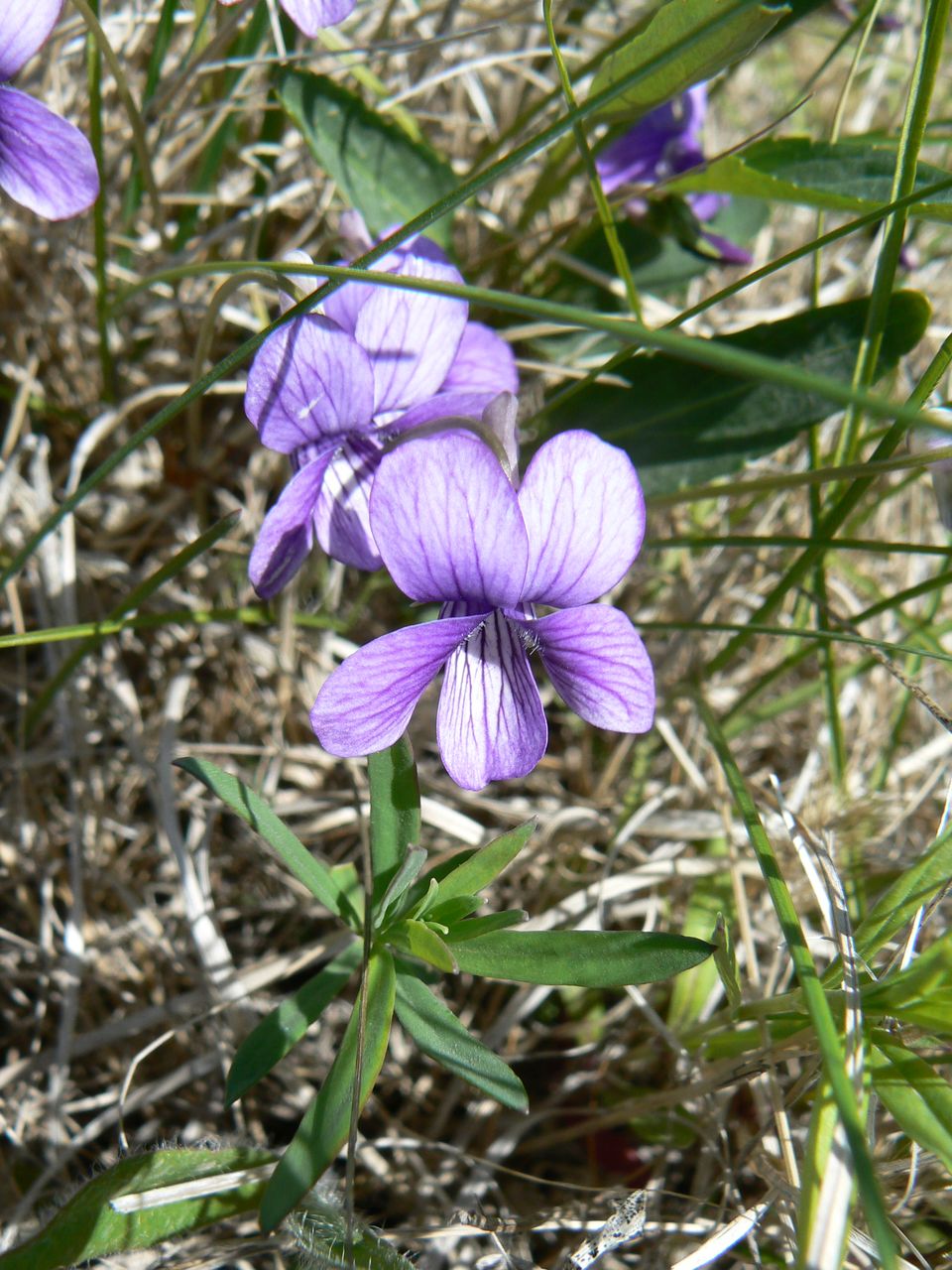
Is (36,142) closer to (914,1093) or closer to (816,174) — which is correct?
(816,174)

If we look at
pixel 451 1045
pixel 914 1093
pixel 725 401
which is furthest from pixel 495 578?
pixel 725 401

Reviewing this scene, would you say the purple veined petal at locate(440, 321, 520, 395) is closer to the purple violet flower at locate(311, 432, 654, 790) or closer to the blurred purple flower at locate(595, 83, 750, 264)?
the purple violet flower at locate(311, 432, 654, 790)

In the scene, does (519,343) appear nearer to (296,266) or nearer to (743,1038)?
(296,266)

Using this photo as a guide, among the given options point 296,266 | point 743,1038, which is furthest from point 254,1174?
point 296,266

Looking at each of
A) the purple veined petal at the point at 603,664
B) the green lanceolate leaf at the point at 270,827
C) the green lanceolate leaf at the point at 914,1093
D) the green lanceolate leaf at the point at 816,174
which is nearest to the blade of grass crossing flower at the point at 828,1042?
the green lanceolate leaf at the point at 914,1093

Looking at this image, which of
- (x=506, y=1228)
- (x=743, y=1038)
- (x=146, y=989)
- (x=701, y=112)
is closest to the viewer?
(x=506, y=1228)

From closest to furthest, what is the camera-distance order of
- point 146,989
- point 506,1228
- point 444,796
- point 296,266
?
point 296,266
point 506,1228
point 146,989
point 444,796
